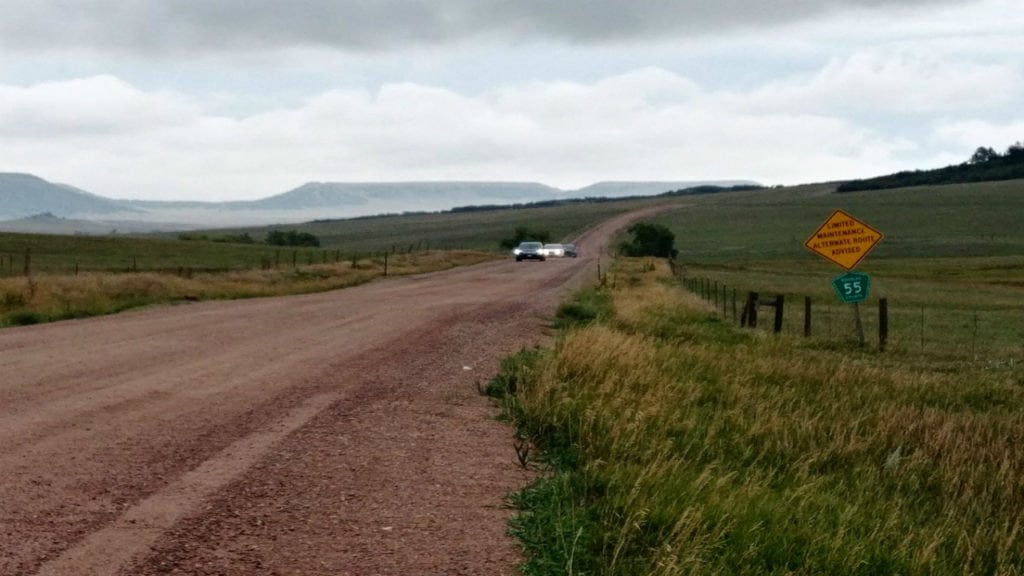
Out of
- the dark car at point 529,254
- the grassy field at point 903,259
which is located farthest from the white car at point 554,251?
the grassy field at point 903,259

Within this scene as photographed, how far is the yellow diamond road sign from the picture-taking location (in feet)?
67.9

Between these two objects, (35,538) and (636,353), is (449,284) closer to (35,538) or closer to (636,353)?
(636,353)

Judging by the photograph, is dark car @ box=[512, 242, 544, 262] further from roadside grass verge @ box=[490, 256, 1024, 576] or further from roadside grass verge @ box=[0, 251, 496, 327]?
roadside grass verge @ box=[490, 256, 1024, 576]

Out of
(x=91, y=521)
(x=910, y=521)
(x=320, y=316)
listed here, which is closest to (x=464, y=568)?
(x=91, y=521)

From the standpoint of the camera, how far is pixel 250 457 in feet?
24.9

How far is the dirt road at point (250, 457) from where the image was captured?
5578 millimetres

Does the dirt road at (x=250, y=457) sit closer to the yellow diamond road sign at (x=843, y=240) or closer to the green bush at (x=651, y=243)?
the yellow diamond road sign at (x=843, y=240)

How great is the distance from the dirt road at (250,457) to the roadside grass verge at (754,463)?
47 centimetres

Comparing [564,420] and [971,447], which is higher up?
[564,420]

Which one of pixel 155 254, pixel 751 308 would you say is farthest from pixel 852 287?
pixel 155 254

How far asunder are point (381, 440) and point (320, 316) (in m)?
11.8

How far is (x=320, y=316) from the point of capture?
65.7ft

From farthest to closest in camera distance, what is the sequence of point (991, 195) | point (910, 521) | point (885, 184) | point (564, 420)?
point (885, 184), point (991, 195), point (564, 420), point (910, 521)

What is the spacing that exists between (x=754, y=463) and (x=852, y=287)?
1270 centimetres
